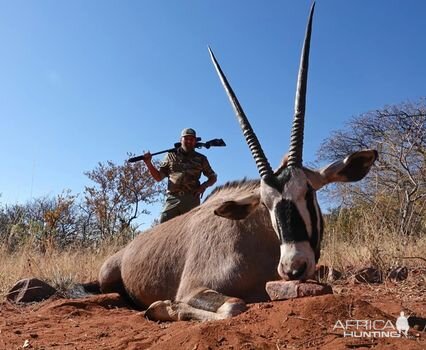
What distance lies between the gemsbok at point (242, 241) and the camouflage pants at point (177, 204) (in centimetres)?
144

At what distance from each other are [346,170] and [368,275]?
4.65 ft

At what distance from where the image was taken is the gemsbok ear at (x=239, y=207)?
3.94 metres

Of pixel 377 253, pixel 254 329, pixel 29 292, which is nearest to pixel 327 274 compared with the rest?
pixel 377 253

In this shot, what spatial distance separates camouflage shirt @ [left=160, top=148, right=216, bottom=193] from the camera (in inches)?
265

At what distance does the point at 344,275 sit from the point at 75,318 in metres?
2.65

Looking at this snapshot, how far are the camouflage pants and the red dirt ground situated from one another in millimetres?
2589

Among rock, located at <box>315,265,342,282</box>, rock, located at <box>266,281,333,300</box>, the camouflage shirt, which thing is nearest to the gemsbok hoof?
rock, located at <box>266,281,333,300</box>

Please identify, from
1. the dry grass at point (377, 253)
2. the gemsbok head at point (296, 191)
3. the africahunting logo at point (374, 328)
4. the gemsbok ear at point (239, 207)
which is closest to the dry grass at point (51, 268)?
the gemsbok ear at point (239, 207)

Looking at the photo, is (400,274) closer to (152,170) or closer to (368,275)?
(368,275)

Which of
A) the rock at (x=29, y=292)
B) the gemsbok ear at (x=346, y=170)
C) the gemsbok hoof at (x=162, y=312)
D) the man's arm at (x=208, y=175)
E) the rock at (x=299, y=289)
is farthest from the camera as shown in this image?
the man's arm at (x=208, y=175)

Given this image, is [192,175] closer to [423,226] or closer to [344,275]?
[344,275]

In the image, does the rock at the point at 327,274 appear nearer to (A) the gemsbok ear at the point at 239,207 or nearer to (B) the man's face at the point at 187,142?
(A) the gemsbok ear at the point at 239,207

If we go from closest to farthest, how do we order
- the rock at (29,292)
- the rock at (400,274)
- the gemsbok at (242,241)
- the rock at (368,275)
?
the gemsbok at (242,241), the rock at (400,274), the rock at (368,275), the rock at (29,292)

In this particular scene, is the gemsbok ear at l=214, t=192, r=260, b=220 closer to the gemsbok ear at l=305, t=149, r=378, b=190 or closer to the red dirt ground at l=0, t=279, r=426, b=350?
the gemsbok ear at l=305, t=149, r=378, b=190
